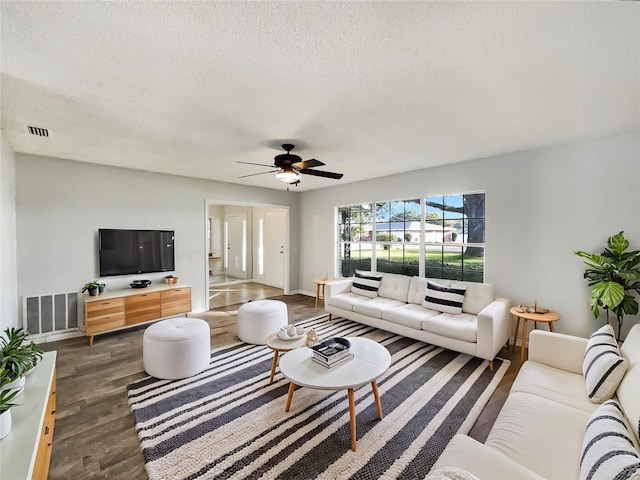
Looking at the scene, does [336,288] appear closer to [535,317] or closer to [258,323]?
[258,323]

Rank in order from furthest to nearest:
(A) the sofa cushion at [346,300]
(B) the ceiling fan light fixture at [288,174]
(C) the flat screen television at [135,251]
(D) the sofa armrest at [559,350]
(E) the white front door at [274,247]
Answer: (E) the white front door at [274,247]
(A) the sofa cushion at [346,300]
(C) the flat screen television at [135,251]
(B) the ceiling fan light fixture at [288,174]
(D) the sofa armrest at [559,350]

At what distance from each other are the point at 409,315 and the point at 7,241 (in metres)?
4.77

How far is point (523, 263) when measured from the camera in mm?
3584

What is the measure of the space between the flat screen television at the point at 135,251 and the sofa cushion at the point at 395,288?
12.1 ft

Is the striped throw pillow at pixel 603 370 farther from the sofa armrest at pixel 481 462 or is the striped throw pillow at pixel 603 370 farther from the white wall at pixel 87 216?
the white wall at pixel 87 216

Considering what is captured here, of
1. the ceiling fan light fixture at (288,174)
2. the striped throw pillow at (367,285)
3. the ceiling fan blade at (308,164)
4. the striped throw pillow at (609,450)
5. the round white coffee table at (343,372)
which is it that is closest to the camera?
the striped throw pillow at (609,450)

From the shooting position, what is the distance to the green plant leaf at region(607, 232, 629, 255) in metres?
2.75

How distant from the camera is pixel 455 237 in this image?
4.30 meters

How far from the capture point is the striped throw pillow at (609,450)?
95 centimetres

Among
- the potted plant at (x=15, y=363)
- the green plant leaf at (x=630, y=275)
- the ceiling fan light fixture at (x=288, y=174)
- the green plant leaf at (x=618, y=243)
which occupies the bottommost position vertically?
the potted plant at (x=15, y=363)

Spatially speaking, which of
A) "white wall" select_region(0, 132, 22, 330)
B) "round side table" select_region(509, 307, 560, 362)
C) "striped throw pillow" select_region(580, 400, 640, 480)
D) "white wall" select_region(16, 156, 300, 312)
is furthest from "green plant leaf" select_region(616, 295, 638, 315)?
"white wall" select_region(0, 132, 22, 330)

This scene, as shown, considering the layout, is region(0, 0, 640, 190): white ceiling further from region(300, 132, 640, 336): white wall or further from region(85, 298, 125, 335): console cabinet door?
region(85, 298, 125, 335): console cabinet door

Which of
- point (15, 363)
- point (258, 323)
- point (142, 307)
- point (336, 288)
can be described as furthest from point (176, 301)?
point (15, 363)

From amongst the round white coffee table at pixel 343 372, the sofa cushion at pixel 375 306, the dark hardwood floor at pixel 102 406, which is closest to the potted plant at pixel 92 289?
the dark hardwood floor at pixel 102 406
